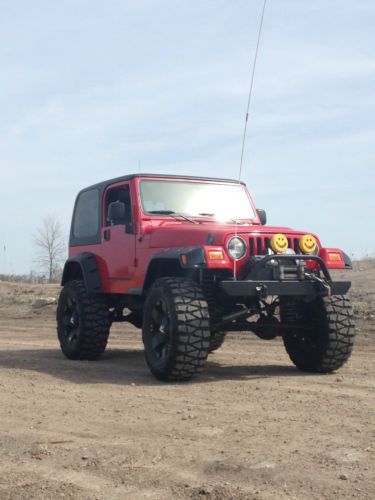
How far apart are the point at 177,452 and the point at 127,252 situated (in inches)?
170

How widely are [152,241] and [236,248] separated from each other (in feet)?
3.75

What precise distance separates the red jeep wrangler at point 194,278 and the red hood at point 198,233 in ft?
0.04

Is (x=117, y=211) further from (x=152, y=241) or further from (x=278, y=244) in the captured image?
(x=278, y=244)

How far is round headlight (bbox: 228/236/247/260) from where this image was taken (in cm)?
757

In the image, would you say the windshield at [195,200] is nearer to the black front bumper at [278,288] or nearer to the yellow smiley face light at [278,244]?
the yellow smiley face light at [278,244]

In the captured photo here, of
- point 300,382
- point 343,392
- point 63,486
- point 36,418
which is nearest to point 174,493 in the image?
point 63,486

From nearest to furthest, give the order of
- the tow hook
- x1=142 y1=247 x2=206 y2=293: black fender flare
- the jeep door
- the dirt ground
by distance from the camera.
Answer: the dirt ground < x1=142 y1=247 x2=206 y2=293: black fender flare < the tow hook < the jeep door

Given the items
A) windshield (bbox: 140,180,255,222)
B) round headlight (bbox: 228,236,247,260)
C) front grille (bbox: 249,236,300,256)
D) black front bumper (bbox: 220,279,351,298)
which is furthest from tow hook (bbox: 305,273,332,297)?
windshield (bbox: 140,180,255,222)

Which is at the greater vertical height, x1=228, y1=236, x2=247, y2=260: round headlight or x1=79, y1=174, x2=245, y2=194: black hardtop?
x1=79, y1=174, x2=245, y2=194: black hardtop

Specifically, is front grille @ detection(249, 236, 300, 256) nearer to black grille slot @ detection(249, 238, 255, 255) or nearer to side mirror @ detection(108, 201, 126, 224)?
black grille slot @ detection(249, 238, 255, 255)

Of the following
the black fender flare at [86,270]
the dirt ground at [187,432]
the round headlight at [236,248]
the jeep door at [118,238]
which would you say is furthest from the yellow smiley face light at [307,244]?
the black fender flare at [86,270]

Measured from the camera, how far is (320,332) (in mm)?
8117

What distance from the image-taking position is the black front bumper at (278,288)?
722 cm

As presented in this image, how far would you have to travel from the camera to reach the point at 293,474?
422cm
